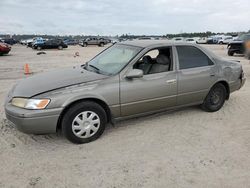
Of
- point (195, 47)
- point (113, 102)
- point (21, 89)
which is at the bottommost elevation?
point (113, 102)

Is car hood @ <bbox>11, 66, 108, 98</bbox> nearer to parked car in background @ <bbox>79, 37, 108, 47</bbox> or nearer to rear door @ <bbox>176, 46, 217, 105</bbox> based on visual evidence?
rear door @ <bbox>176, 46, 217, 105</bbox>

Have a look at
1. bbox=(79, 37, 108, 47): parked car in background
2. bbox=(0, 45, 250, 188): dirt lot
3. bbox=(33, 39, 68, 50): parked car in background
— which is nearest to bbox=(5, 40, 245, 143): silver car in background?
bbox=(0, 45, 250, 188): dirt lot

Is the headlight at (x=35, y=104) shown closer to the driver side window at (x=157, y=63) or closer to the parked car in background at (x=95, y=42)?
the driver side window at (x=157, y=63)

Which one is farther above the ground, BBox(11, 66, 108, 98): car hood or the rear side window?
the rear side window

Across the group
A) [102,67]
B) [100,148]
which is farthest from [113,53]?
[100,148]

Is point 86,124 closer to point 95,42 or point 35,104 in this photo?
point 35,104

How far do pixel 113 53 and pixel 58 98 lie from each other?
1731 mm

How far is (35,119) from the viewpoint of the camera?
3.43m

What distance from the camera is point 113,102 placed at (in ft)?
12.9

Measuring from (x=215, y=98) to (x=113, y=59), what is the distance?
239cm

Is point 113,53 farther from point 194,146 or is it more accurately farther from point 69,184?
point 69,184

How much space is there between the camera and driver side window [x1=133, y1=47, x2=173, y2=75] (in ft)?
14.4

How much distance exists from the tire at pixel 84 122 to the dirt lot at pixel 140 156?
5.5 inches

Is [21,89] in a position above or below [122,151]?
above
